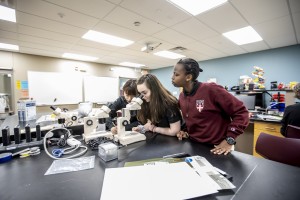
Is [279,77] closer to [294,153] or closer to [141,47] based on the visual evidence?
[141,47]

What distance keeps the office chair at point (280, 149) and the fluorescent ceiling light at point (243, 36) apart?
2.54 metres

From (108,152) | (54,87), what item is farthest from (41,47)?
(108,152)

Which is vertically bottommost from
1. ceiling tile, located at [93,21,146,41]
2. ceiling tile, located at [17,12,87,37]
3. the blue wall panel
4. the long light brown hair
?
the long light brown hair

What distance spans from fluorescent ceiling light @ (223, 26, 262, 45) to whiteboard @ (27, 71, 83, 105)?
4950 mm

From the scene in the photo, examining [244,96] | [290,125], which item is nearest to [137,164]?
[290,125]

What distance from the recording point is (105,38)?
10.9ft

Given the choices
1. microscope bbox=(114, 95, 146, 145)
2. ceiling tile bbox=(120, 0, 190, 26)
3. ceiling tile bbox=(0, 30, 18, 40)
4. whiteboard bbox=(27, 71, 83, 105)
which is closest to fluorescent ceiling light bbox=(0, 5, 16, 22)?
ceiling tile bbox=(0, 30, 18, 40)

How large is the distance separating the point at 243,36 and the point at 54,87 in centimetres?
562

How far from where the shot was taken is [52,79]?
505 centimetres

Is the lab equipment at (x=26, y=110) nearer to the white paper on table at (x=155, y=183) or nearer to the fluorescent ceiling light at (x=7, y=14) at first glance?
the fluorescent ceiling light at (x=7, y=14)

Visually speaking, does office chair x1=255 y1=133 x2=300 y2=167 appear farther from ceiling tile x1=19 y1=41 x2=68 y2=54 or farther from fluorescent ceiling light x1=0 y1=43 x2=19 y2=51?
fluorescent ceiling light x1=0 y1=43 x2=19 y2=51

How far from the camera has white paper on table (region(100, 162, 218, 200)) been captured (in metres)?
0.52

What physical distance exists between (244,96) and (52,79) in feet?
18.8

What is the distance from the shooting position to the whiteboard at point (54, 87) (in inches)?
188
